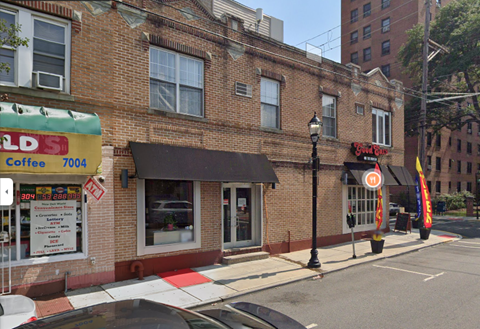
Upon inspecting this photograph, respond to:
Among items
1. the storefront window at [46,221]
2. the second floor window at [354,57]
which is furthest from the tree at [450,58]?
the storefront window at [46,221]

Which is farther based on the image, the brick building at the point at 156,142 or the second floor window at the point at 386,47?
the second floor window at the point at 386,47

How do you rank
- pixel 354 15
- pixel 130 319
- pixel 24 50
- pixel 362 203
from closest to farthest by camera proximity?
1. pixel 130 319
2. pixel 24 50
3. pixel 362 203
4. pixel 354 15

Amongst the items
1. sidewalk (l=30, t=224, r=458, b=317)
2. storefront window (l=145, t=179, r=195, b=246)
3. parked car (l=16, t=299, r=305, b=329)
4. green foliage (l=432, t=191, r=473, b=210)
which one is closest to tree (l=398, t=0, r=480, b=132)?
green foliage (l=432, t=191, r=473, b=210)

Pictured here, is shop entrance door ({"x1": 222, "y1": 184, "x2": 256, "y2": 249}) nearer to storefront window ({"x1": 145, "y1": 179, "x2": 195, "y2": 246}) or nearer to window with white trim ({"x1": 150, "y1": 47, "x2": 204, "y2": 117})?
storefront window ({"x1": 145, "y1": 179, "x2": 195, "y2": 246})

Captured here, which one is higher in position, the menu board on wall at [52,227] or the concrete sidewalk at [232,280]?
the menu board on wall at [52,227]

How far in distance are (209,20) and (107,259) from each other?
7.67 metres

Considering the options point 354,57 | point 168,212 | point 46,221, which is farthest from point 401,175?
point 354,57

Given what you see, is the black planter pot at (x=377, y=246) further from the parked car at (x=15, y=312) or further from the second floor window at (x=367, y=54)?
the second floor window at (x=367, y=54)

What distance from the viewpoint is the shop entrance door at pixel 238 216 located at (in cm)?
1069

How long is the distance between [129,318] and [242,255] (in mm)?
8053

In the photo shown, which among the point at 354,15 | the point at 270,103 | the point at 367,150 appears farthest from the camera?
the point at 354,15

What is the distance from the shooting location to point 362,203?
604 inches

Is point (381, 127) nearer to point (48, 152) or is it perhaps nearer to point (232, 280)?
point (232, 280)

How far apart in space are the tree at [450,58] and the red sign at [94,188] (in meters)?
28.8
